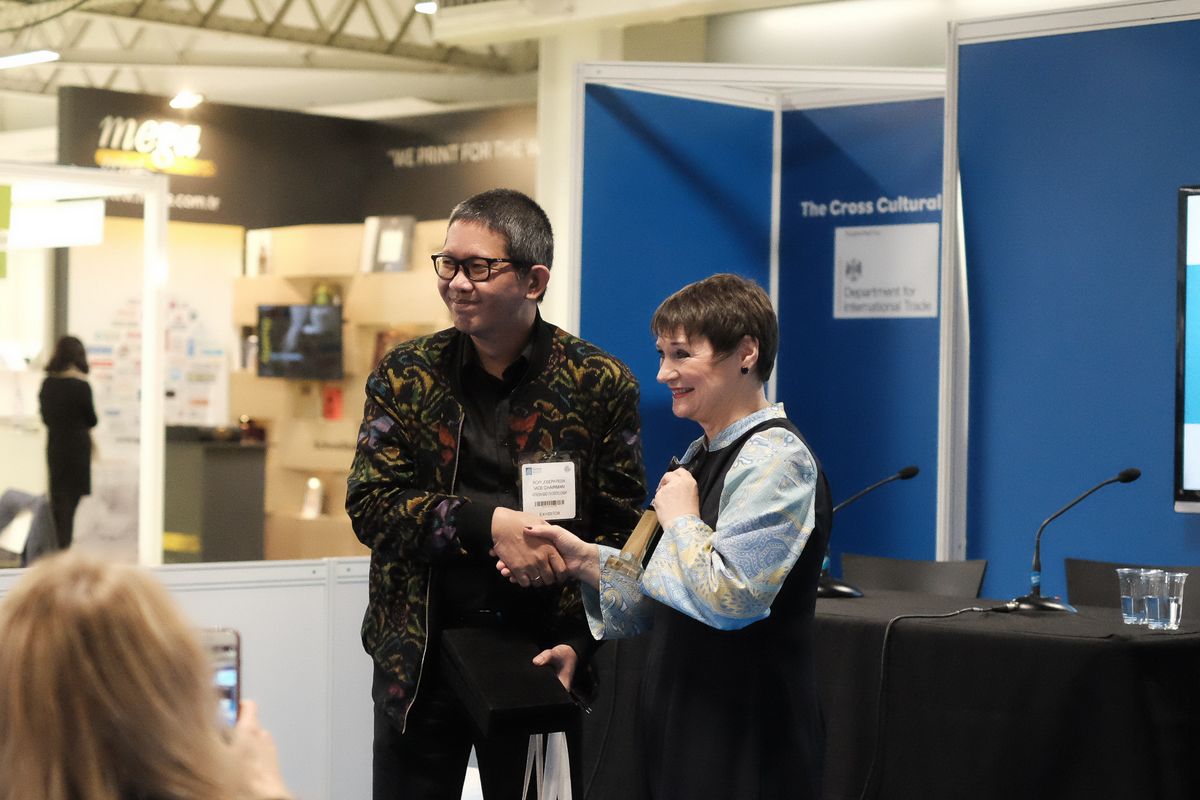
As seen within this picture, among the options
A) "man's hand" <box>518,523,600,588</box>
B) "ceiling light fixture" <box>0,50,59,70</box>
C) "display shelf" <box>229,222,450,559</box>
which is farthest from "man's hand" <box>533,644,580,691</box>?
"ceiling light fixture" <box>0,50,59,70</box>

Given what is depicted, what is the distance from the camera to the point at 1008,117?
4.66m

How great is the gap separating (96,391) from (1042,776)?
649cm

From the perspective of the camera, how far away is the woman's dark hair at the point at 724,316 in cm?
202

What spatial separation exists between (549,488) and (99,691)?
1.10 metres

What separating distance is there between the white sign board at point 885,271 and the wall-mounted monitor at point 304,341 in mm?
6346

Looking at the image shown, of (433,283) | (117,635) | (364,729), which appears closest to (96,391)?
(433,283)

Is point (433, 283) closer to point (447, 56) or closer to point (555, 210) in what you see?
point (555, 210)

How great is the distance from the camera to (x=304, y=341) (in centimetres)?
1142

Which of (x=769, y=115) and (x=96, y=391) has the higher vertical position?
(x=769, y=115)

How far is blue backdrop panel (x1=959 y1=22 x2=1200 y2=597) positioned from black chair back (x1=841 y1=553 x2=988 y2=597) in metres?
0.38

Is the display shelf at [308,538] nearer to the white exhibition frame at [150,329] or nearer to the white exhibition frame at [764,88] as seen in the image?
the white exhibition frame at [150,329]

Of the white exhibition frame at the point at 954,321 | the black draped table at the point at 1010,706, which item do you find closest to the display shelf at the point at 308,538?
the white exhibition frame at the point at 954,321

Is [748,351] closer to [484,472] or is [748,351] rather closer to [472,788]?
[484,472]

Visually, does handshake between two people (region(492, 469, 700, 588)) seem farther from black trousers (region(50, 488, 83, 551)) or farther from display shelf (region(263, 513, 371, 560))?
display shelf (region(263, 513, 371, 560))
